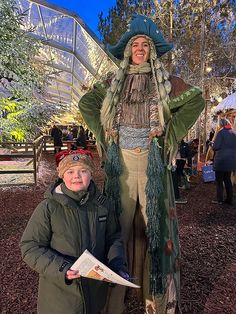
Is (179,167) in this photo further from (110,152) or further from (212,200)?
(110,152)

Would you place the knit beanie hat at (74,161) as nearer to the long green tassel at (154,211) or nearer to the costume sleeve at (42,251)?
the costume sleeve at (42,251)

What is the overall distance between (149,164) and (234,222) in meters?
3.82

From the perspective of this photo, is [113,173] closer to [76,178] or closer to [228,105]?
[76,178]

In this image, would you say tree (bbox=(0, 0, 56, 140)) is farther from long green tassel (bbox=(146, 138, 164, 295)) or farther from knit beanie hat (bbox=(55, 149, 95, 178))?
long green tassel (bbox=(146, 138, 164, 295))

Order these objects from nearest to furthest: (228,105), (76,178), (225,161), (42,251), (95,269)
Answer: (95,269) → (42,251) → (76,178) → (225,161) → (228,105)

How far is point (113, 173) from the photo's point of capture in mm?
2299

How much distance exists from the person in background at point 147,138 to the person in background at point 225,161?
4.79m

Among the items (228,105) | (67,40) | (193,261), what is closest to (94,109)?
(193,261)

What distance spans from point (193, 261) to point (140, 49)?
2.58m

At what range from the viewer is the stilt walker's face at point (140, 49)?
2307mm

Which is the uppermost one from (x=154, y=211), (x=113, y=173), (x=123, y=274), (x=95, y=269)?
(x=113, y=173)

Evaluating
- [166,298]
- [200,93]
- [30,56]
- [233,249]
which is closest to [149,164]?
[200,93]

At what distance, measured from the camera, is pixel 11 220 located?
5.52 metres

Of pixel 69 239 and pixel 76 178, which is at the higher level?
pixel 76 178
